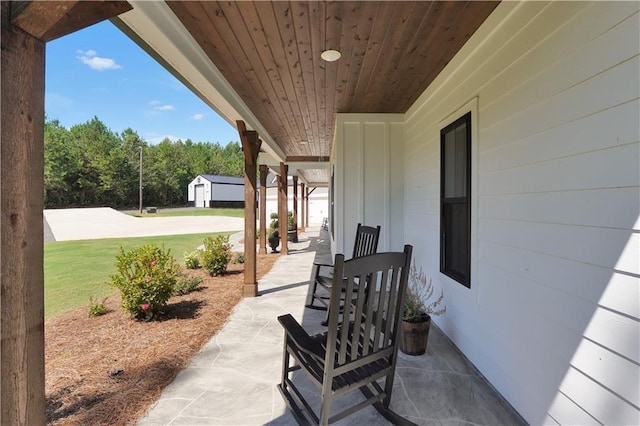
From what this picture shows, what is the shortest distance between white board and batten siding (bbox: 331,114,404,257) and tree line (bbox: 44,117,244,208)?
3778 centimetres

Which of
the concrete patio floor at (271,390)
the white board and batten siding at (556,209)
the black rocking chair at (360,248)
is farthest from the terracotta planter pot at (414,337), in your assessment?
the black rocking chair at (360,248)

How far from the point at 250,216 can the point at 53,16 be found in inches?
135

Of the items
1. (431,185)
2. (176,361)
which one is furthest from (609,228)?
(176,361)

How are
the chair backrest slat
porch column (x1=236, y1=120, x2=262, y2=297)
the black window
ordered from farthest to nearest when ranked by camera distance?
porch column (x1=236, y1=120, x2=262, y2=297) → the black window → the chair backrest slat

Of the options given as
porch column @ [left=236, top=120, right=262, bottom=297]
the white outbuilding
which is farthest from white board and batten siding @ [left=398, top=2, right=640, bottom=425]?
the white outbuilding

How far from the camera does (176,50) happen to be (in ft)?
7.37

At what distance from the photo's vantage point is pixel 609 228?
129cm

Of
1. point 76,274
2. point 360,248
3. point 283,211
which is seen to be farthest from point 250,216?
point 283,211

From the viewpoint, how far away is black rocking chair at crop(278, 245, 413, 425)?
1494 mm

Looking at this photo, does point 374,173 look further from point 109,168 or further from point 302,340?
point 109,168

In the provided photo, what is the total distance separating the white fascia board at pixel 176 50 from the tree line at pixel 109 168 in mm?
37572

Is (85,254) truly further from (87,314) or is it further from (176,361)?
(176,361)

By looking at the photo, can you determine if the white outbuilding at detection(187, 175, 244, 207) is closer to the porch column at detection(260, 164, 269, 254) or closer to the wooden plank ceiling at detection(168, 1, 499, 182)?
the porch column at detection(260, 164, 269, 254)

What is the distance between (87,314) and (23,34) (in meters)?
3.67
